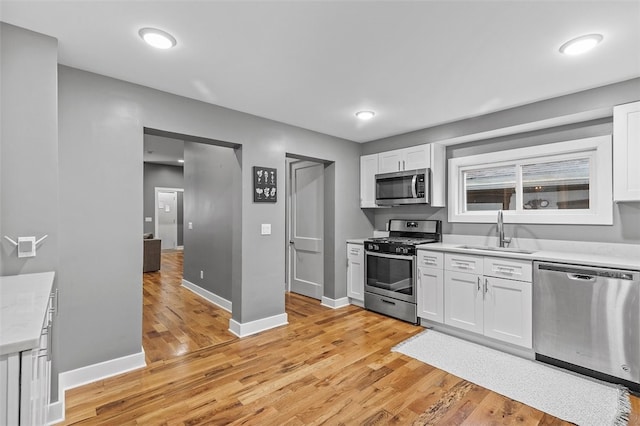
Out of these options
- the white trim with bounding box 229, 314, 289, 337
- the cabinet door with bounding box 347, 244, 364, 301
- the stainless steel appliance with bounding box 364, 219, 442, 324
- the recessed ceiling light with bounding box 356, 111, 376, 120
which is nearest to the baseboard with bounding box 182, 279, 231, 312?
the white trim with bounding box 229, 314, 289, 337

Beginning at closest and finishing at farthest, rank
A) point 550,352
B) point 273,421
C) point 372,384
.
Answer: point 273,421 < point 372,384 < point 550,352

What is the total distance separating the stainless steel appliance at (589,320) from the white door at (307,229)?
2.78 m

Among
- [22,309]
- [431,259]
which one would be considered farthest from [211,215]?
[22,309]

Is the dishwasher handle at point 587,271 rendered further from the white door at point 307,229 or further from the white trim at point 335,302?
the white door at point 307,229

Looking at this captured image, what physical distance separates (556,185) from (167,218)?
992cm

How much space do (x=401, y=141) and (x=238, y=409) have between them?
3564 mm

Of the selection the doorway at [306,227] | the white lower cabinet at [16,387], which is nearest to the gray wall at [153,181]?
the doorway at [306,227]

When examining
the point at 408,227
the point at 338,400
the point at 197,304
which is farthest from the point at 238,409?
the point at 408,227

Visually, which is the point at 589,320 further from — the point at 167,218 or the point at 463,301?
the point at 167,218

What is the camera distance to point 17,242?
182 centimetres

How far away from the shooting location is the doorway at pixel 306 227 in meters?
4.71

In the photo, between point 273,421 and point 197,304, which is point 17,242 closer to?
point 273,421

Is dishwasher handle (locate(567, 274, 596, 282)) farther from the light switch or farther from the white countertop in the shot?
the light switch

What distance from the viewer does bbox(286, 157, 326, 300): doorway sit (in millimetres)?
4707
